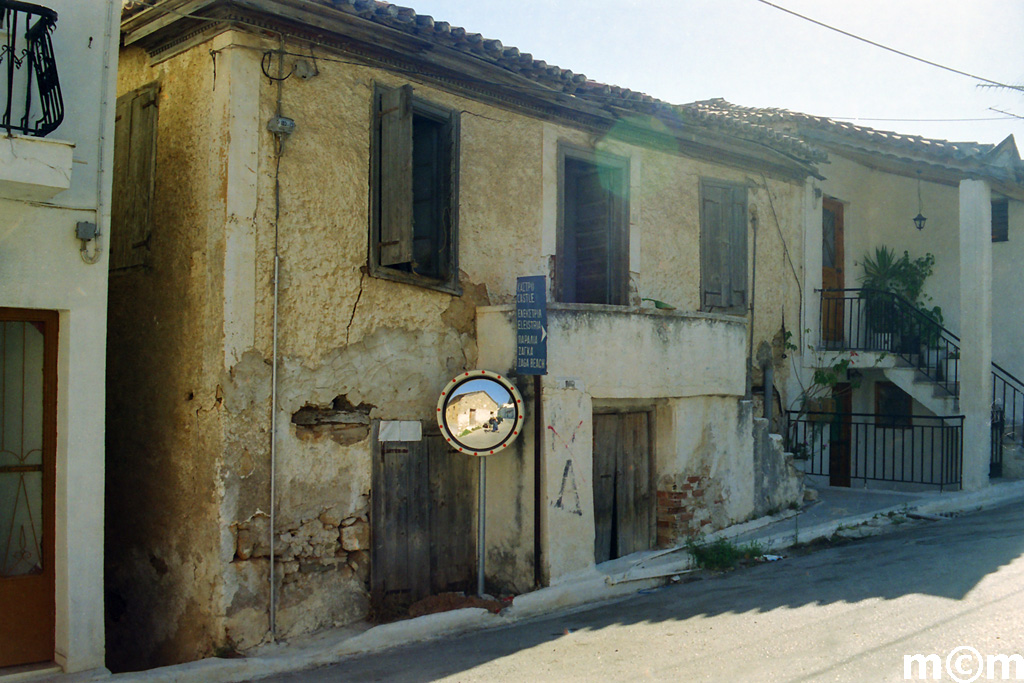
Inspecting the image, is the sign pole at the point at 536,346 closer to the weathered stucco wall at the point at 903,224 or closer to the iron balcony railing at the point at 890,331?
the iron balcony railing at the point at 890,331

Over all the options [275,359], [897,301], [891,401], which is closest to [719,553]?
[275,359]

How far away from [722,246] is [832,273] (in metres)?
3.56

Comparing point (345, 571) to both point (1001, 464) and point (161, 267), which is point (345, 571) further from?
point (1001, 464)

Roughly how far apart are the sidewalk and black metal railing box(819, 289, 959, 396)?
6.48ft

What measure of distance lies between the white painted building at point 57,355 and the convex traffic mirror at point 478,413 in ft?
8.30

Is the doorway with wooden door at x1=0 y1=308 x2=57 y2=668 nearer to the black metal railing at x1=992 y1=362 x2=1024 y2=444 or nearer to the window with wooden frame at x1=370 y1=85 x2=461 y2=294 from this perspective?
the window with wooden frame at x1=370 y1=85 x2=461 y2=294

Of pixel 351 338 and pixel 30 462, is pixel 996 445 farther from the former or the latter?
pixel 30 462

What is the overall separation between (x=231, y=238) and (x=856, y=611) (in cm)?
545

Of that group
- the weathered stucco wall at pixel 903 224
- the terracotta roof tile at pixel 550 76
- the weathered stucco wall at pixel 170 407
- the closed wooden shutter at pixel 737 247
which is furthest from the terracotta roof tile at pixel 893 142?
the weathered stucco wall at pixel 170 407

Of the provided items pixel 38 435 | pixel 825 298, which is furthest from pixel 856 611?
pixel 825 298

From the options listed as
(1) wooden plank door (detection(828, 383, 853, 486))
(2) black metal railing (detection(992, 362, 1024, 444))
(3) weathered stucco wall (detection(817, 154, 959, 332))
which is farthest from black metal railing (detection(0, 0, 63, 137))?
(2) black metal railing (detection(992, 362, 1024, 444))

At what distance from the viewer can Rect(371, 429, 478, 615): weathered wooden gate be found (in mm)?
7223

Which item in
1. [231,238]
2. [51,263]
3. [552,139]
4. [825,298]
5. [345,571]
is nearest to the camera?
[51,263]

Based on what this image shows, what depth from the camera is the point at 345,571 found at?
697 centimetres
